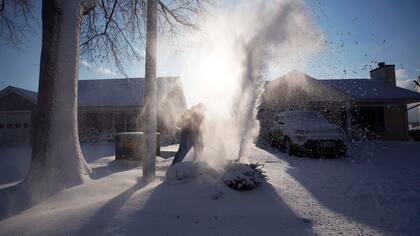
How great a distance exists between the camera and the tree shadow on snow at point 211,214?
7.97 feet

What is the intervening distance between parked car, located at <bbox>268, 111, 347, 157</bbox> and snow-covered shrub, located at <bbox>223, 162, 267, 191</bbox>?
15.2 feet

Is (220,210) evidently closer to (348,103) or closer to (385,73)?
(348,103)

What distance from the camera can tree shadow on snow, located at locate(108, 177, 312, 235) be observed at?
2430 mm

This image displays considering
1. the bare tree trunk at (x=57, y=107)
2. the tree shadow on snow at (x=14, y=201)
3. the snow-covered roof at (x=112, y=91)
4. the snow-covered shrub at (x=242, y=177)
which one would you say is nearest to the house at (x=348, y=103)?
the snow-covered roof at (x=112, y=91)

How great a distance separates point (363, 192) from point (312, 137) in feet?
12.5

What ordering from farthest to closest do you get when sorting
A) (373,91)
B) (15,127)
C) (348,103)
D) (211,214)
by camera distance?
(15,127)
(373,91)
(348,103)
(211,214)

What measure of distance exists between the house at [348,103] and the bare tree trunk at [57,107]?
11095 millimetres

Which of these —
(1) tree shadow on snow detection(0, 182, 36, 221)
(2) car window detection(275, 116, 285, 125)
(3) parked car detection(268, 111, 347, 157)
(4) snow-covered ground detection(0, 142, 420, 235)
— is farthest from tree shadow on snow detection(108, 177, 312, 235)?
(2) car window detection(275, 116, 285, 125)

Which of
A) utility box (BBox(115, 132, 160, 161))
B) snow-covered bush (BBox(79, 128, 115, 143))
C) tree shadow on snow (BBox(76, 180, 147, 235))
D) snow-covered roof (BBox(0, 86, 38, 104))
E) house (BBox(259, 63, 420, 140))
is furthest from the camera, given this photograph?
snow-covered roof (BBox(0, 86, 38, 104))

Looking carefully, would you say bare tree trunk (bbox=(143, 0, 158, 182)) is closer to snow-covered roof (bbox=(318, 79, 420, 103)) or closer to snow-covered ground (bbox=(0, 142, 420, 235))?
snow-covered ground (bbox=(0, 142, 420, 235))

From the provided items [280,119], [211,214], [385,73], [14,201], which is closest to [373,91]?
[385,73]

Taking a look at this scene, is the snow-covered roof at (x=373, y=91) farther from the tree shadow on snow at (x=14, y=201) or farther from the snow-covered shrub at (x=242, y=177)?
the tree shadow on snow at (x=14, y=201)

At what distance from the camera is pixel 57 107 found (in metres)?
4.22

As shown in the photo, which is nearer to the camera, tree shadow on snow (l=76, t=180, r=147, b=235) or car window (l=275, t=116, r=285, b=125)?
tree shadow on snow (l=76, t=180, r=147, b=235)
